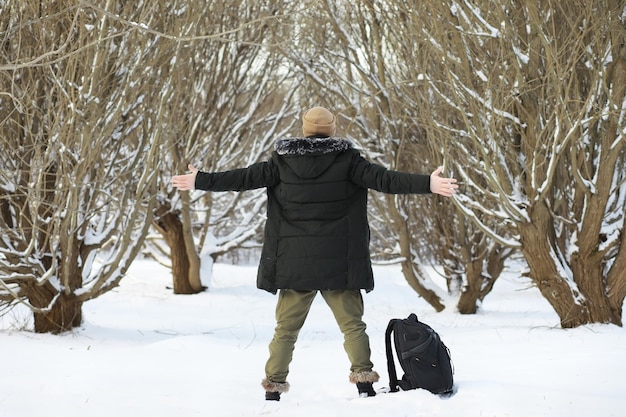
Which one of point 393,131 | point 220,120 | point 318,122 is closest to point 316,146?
point 318,122

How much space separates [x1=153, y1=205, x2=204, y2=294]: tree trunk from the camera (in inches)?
490

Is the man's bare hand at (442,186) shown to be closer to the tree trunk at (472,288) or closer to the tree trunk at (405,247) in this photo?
the tree trunk at (405,247)

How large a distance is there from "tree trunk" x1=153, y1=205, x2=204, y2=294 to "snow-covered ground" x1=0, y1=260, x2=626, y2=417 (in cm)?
444

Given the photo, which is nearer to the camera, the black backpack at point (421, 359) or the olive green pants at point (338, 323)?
the black backpack at point (421, 359)

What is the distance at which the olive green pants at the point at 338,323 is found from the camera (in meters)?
3.61

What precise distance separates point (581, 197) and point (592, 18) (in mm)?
1720

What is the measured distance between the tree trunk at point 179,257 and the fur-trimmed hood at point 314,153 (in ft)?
29.6

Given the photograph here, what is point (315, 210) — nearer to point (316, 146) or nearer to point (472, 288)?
point (316, 146)

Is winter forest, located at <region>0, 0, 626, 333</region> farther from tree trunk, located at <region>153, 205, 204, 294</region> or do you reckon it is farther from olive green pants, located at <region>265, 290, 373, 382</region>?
tree trunk, located at <region>153, 205, 204, 294</region>

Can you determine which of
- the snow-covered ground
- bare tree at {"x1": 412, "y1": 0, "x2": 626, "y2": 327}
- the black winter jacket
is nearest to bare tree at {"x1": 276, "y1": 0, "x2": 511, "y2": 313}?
the snow-covered ground

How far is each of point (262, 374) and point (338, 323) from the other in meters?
1.04

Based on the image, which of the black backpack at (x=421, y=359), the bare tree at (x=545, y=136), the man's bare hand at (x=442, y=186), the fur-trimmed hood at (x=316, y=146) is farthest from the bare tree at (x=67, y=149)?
the man's bare hand at (x=442, y=186)

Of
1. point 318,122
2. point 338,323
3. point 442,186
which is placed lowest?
point 338,323

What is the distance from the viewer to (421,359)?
3.50 meters
